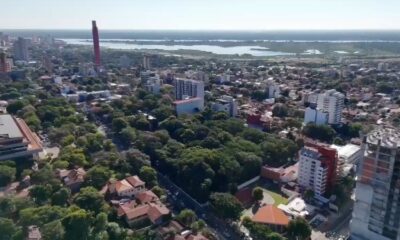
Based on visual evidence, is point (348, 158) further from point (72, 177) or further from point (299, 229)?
point (72, 177)

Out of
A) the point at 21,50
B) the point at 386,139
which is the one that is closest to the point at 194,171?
the point at 386,139

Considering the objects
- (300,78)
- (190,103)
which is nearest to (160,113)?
(190,103)

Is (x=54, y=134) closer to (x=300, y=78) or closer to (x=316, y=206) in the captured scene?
(x=316, y=206)

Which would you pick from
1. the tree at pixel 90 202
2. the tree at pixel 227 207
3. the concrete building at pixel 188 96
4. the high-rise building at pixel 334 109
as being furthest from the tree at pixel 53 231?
the high-rise building at pixel 334 109

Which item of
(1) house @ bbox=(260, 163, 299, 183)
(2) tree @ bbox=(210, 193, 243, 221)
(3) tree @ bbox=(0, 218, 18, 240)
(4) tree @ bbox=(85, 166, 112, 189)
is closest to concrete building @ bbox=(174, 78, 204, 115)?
(1) house @ bbox=(260, 163, 299, 183)

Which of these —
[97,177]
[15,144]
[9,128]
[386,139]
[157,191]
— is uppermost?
[386,139]
